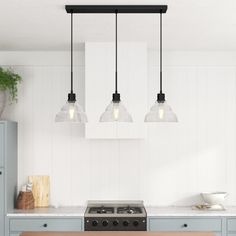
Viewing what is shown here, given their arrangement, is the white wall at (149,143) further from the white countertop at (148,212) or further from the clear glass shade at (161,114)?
the clear glass shade at (161,114)

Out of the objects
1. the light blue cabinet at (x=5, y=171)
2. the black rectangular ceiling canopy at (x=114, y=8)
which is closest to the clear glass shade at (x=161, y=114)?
the black rectangular ceiling canopy at (x=114, y=8)

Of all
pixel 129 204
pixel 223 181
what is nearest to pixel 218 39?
pixel 223 181

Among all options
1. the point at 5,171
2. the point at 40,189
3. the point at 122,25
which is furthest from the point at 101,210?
the point at 122,25

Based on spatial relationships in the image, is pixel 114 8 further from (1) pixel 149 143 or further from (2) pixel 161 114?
(1) pixel 149 143

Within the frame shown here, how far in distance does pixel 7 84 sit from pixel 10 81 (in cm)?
6

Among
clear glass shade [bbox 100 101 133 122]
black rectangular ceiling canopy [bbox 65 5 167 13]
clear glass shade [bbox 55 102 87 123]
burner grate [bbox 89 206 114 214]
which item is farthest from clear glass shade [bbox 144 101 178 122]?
burner grate [bbox 89 206 114 214]

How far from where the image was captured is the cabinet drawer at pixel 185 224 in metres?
4.45

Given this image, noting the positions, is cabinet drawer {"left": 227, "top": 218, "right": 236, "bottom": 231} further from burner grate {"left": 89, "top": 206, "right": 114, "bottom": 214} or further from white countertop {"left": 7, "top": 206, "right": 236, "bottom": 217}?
burner grate {"left": 89, "top": 206, "right": 114, "bottom": 214}

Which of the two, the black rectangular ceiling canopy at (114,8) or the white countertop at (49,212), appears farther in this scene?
the white countertop at (49,212)

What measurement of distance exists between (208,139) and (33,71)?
2118 millimetres

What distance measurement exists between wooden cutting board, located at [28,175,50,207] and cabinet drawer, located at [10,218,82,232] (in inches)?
18.1

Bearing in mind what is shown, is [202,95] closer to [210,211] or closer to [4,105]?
[210,211]

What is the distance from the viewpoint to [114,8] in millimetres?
3293

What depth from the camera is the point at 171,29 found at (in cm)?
403
